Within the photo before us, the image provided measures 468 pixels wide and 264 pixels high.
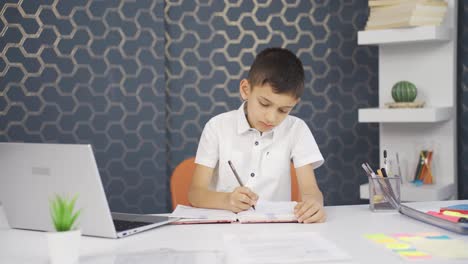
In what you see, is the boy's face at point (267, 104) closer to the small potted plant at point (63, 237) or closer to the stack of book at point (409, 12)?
the small potted plant at point (63, 237)

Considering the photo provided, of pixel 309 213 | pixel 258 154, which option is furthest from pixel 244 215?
pixel 258 154

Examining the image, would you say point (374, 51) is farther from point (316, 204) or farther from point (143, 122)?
point (316, 204)

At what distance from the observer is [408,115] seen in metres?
2.96

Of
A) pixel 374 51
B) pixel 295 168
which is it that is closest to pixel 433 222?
pixel 295 168

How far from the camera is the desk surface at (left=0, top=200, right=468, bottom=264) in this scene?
4.46 feet

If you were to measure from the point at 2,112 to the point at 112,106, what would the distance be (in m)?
0.60

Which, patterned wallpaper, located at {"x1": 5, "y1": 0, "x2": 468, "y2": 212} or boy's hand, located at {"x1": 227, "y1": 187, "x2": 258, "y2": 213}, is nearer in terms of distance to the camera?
boy's hand, located at {"x1": 227, "y1": 187, "x2": 258, "y2": 213}

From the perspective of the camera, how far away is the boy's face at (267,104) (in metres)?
2.05

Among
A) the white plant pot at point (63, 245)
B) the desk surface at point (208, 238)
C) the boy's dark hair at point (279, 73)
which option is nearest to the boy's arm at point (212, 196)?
the desk surface at point (208, 238)

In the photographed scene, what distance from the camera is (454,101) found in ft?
10.1

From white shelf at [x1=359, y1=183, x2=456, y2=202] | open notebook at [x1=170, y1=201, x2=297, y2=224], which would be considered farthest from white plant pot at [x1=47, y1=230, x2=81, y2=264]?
white shelf at [x1=359, y1=183, x2=456, y2=202]

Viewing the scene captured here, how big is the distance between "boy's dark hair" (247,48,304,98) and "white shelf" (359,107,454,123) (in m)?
1.05

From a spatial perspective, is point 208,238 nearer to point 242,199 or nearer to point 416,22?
point 242,199

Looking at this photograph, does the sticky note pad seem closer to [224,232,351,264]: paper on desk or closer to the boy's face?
[224,232,351,264]: paper on desk
